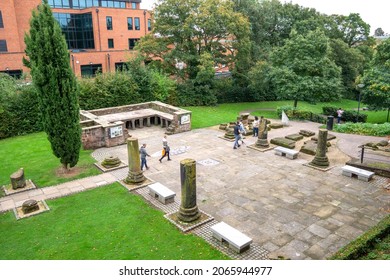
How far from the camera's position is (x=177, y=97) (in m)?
32.9

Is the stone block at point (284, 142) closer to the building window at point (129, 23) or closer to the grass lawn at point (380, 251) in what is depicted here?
the grass lawn at point (380, 251)

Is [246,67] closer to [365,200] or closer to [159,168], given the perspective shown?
[159,168]

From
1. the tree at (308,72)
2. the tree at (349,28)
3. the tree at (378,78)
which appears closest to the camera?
the tree at (378,78)

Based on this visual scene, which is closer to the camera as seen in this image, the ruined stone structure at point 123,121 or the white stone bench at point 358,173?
the white stone bench at point 358,173

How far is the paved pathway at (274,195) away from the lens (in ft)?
34.2

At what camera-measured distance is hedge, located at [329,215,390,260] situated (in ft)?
28.8

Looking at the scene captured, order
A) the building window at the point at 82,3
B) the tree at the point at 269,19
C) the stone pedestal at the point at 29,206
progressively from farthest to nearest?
1. the building window at the point at 82,3
2. the tree at the point at 269,19
3. the stone pedestal at the point at 29,206

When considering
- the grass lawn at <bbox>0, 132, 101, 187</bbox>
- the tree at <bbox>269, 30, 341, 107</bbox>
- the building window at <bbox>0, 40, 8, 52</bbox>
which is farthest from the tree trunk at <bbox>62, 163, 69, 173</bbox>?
the building window at <bbox>0, 40, 8, 52</bbox>

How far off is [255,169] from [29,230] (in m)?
10.3

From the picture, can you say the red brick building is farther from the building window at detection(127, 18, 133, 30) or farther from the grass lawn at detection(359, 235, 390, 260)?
the grass lawn at detection(359, 235, 390, 260)

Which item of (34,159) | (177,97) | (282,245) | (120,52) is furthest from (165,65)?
(282,245)

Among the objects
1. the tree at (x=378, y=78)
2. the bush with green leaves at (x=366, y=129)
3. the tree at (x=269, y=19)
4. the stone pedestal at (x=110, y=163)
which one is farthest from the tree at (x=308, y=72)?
the stone pedestal at (x=110, y=163)

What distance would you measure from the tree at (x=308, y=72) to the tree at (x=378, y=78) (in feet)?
7.77

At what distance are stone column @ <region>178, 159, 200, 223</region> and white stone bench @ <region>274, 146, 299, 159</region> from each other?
8.29 meters
